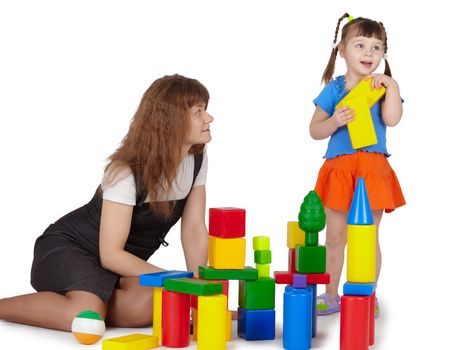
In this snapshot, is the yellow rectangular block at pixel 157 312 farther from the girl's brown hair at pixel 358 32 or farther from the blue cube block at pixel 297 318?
the girl's brown hair at pixel 358 32

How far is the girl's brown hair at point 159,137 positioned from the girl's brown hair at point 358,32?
56 centimetres

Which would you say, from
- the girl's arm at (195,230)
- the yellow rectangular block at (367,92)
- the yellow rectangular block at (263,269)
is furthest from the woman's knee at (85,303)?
the yellow rectangular block at (367,92)

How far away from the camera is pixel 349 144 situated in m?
3.34

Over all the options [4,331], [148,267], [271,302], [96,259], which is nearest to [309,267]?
[271,302]

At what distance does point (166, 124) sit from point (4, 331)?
91cm

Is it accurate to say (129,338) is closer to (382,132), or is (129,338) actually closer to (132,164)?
(132,164)

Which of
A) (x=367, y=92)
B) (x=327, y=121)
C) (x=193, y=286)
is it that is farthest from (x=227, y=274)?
(x=367, y=92)

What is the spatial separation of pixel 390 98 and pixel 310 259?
2.46ft

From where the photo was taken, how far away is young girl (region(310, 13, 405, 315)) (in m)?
3.29

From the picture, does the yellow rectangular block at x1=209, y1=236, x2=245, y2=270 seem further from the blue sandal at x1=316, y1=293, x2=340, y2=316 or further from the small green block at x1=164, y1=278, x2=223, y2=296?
the blue sandal at x1=316, y1=293, x2=340, y2=316

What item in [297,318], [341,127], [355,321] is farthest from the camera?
[341,127]

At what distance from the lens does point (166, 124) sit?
10.3ft

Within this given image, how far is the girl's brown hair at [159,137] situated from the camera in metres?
3.12

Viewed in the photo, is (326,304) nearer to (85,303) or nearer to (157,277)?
(157,277)
